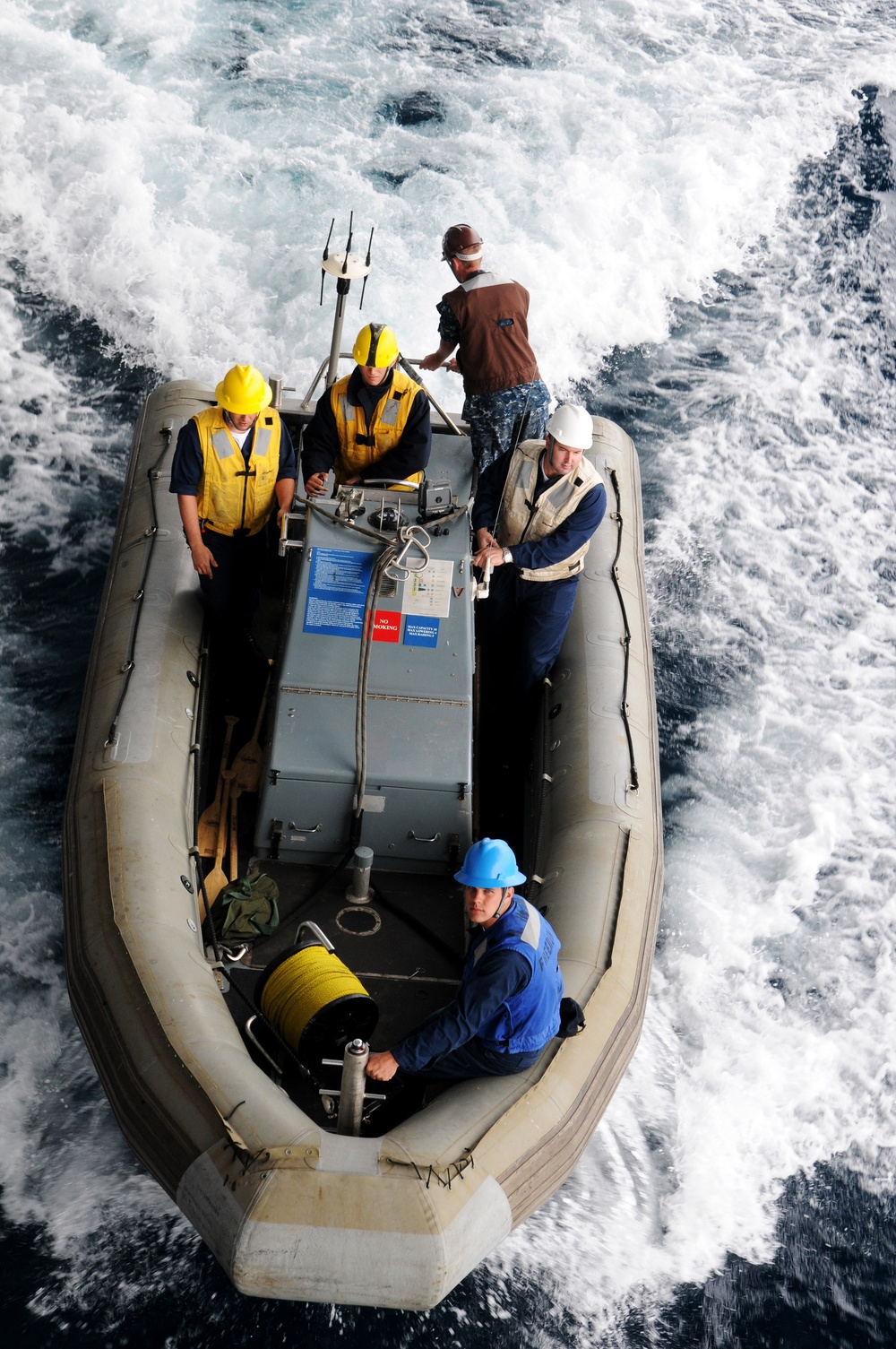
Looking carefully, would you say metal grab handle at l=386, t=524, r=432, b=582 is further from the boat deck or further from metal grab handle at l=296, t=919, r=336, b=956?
metal grab handle at l=296, t=919, r=336, b=956

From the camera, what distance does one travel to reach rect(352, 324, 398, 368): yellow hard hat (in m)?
4.14

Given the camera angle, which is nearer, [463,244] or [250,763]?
[250,763]

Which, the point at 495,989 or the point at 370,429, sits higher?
the point at 370,429

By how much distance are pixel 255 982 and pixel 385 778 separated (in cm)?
71

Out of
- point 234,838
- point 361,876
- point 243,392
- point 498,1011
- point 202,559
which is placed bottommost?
point 234,838

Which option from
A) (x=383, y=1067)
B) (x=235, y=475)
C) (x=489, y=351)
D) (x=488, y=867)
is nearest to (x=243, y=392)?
(x=235, y=475)

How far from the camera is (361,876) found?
12.7ft

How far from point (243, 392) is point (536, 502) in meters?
1.04

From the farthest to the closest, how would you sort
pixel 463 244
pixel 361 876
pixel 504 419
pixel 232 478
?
pixel 504 419 → pixel 463 244 → pixel 232 478 → pixel 361 876

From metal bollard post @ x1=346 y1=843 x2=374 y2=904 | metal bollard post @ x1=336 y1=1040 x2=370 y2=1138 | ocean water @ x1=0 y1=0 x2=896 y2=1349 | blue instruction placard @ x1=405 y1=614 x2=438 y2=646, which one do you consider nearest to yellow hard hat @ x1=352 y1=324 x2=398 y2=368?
blue instruction placard @ x1=405 y1=614 x2=438 y2=646

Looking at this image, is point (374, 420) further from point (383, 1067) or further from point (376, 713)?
point (383, 1067)

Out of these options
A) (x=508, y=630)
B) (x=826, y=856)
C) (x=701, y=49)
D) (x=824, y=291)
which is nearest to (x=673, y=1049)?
(x=826, y=856)

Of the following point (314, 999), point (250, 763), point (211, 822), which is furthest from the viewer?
point (250, 763)

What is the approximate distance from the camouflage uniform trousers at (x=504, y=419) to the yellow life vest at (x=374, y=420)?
509 millimetres
